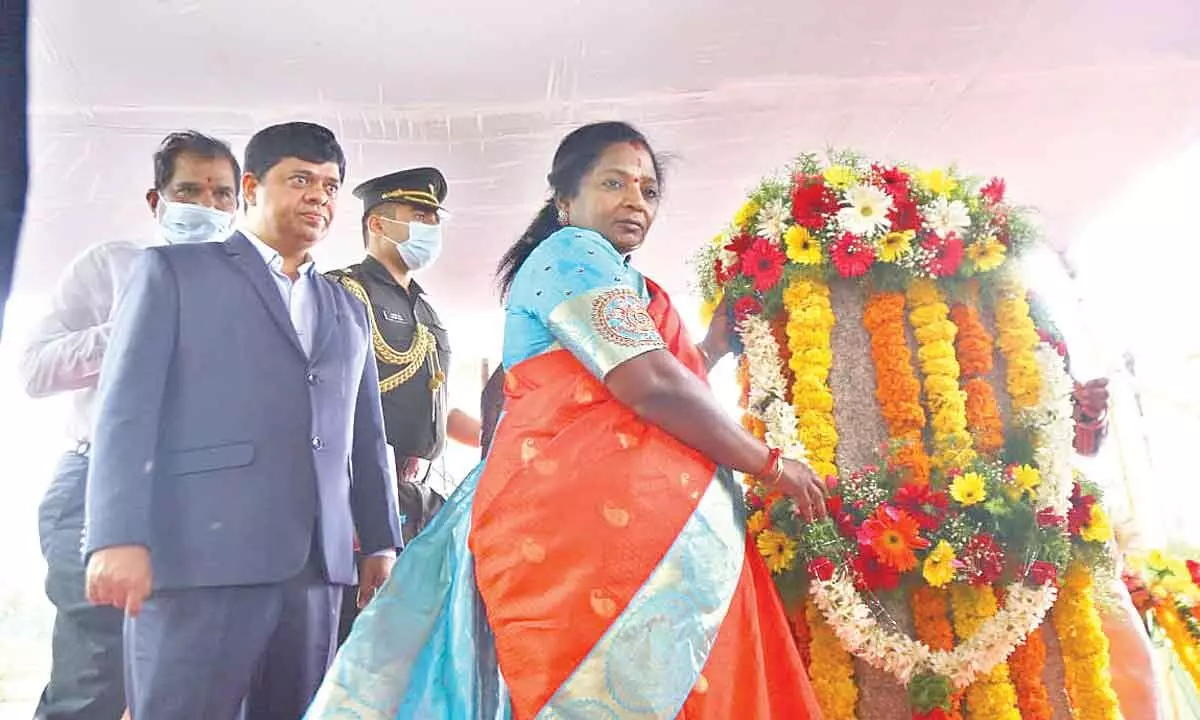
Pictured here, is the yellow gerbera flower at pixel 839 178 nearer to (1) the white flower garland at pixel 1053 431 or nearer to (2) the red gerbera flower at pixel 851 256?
(2) the red gerbera flower at pixel 851 256

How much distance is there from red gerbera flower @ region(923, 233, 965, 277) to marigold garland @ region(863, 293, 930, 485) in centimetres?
9

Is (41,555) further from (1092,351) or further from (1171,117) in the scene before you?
(1171,117)

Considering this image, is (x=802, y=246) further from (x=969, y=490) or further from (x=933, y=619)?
(x=933, y=619)

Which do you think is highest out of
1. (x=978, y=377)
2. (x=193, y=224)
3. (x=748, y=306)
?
(x=193, y=224)

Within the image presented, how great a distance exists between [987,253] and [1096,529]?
0.60 metres

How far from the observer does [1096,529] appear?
6.06ft

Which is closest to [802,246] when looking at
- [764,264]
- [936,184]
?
[764,264]

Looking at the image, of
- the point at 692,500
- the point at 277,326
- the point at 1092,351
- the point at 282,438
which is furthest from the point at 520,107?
the point at 1092,351

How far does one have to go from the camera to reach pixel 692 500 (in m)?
1.57

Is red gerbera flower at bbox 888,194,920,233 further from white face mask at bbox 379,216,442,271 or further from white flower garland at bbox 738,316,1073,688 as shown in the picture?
white face mask at bbox 379,216,442,271

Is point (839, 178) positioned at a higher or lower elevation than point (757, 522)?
higher

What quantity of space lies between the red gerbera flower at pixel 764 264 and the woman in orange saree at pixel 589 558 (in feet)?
1.19

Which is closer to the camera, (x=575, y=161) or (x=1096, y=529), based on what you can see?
(x=1096, y=529)

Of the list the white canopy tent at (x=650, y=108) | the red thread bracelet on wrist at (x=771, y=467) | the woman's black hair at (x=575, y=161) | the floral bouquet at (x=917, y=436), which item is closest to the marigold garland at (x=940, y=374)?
the floral bouquet at (x=917, y=436)
